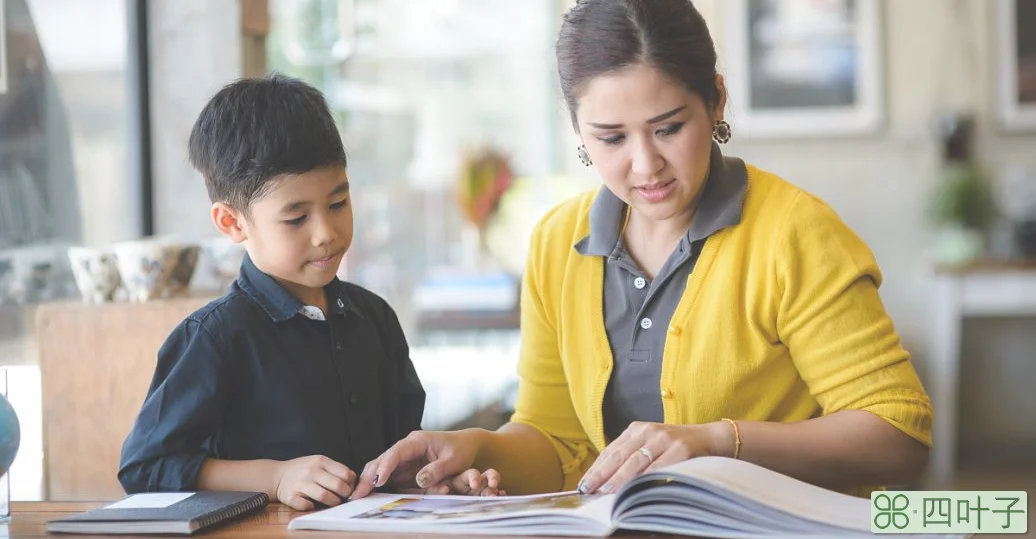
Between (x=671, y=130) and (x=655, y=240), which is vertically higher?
(x=671, y=130)

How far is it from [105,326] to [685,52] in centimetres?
122

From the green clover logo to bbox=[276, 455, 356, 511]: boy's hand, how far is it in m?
0.58

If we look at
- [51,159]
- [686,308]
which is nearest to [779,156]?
[51,159]

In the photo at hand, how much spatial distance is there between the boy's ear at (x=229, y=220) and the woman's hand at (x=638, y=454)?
0.61 meters

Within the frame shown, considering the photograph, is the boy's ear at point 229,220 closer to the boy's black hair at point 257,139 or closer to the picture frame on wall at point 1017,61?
the boy's black hair at point 257,139

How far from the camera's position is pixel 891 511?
3.49 feet

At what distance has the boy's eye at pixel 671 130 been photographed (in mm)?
1435

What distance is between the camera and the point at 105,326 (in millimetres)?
2096

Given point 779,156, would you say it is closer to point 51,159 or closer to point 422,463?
point 51,159

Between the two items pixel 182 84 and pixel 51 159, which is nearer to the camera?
pixel 51 159

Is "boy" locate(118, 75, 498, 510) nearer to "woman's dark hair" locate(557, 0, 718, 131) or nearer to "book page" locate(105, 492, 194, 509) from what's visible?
"book page" locate(105, 492, 194, 509)

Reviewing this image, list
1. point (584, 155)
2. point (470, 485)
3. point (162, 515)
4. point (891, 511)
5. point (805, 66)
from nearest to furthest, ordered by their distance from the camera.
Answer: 1. point (891, 511)
2. point (162, 515)
3. point (470, 485)
4. point (584, 155)
5. point (805, 66)

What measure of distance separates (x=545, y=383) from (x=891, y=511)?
73cm

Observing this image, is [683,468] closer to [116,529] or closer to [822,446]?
[822,446]
